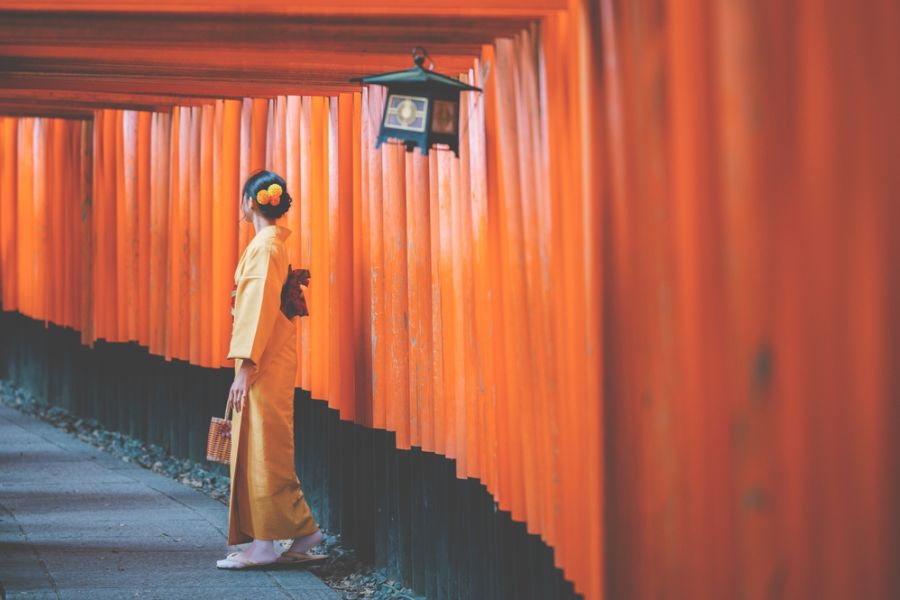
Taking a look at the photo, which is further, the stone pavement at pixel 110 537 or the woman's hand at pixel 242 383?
the woman's hand at pixel 242 383

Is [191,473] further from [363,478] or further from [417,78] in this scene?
[417,78]

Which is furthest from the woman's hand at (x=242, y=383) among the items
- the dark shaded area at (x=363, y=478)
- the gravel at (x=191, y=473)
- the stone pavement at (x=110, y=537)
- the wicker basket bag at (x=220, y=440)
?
the gravel at (x=191, y=473)

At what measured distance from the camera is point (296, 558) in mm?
7129

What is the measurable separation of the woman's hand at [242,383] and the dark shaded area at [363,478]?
33.1 inches

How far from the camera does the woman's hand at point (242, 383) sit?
6.74 meters

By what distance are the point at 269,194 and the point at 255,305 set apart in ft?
2.03

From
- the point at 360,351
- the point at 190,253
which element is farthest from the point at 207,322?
the point at 360,351

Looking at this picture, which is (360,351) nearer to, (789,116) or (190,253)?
(190,253)

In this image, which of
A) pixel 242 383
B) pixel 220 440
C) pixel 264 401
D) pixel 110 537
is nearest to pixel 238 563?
pixel 220 440

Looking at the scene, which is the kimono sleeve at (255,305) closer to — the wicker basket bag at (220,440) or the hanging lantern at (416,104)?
the wicker basket bag at (220,440)

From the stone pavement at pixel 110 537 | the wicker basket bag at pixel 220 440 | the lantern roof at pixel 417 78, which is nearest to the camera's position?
the lantern roof at pixel 417 78

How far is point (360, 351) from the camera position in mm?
7285

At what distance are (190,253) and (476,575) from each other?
192 inches

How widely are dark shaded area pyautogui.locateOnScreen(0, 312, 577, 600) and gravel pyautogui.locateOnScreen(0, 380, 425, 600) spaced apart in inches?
2.9
